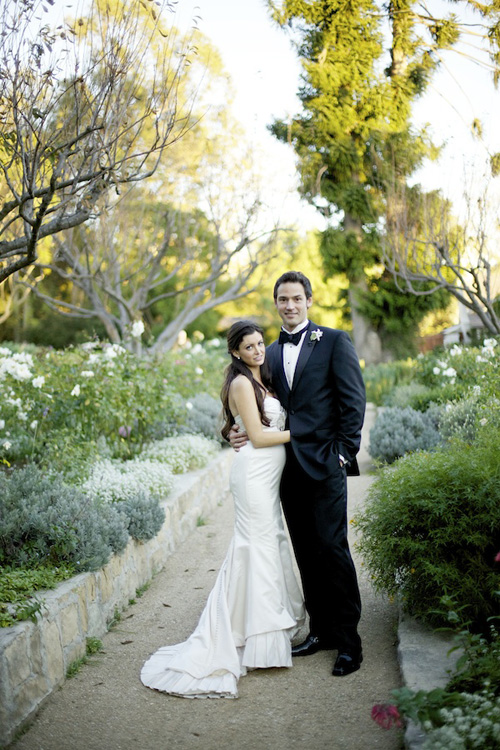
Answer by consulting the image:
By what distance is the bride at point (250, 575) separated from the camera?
3766 millimetres

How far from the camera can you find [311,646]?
4074 mm

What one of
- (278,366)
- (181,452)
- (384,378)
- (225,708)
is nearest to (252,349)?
(278,366)

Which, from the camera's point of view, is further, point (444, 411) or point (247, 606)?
point (444, 411)

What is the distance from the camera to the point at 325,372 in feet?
12.9

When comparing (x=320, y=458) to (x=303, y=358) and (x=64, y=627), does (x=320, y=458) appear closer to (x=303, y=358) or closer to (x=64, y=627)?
(x=303, y=358)

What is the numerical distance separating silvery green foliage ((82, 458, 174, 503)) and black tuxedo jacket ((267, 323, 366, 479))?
1867 mm

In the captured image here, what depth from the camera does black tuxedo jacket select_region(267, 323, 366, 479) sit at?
12.6 ft

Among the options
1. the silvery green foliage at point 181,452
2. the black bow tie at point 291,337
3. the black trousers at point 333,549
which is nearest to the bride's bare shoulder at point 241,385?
the black bow tie at point 291,337

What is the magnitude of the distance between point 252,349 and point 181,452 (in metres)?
3.88

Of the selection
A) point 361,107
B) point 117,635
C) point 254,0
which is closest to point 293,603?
point 117,635

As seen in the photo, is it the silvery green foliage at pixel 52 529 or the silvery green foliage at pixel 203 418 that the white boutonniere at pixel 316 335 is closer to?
the silvery green foliage at pixel 52 529

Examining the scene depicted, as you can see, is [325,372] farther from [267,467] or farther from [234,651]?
[234,651]

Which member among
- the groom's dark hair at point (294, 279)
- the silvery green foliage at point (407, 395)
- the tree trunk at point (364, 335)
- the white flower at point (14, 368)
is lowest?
the silvery green foliage at point (407, 395)

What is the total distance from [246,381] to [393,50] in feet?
55.1
